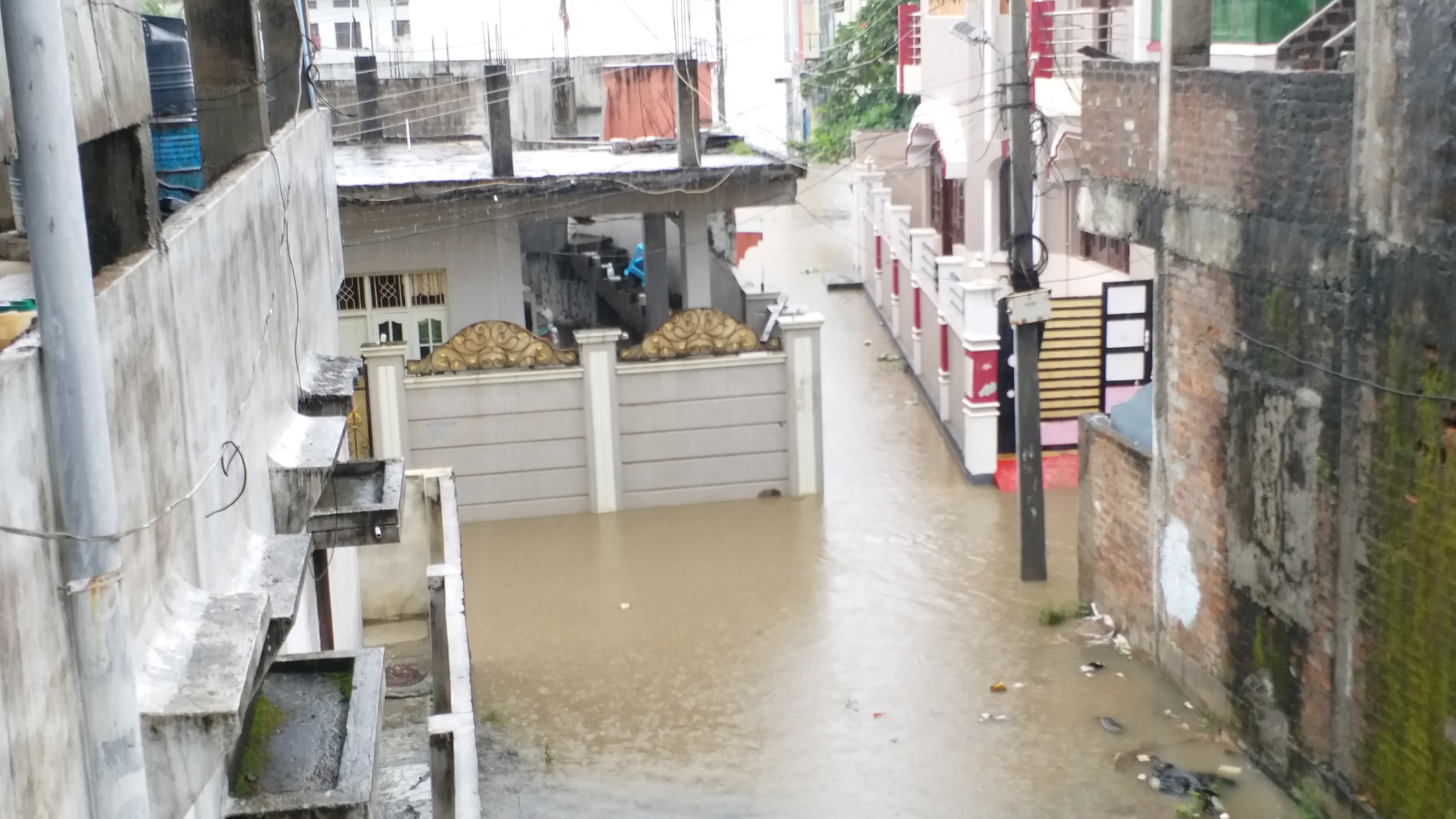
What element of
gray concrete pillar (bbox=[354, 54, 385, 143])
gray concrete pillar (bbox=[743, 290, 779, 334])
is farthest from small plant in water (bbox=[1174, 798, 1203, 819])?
gray concrete pillar (bbox=[354, 54, 385, 143])

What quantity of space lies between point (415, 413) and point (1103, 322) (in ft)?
24.0

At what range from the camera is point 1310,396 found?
8.53 meters

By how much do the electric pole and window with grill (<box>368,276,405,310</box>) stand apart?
22.6 ft

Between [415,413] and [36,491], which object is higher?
[36,491]

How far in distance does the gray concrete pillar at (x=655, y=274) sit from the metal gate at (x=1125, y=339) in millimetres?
4889

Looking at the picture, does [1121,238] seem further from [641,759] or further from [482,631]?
[482,631]

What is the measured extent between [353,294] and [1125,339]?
8294mm

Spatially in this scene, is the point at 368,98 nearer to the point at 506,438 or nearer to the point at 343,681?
the point at 506,438

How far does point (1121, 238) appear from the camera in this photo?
10.8 meters

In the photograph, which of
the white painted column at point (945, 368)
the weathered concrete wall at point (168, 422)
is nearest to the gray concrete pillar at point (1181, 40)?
the weathered concrete wall at point (168, 422)

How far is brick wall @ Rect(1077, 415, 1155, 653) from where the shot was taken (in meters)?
11.3

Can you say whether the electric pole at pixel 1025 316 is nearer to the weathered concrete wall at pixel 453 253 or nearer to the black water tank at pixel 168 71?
the weathered concrete wall at pixel 453 253

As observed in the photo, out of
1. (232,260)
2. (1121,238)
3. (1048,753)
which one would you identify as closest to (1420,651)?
(1048,753)

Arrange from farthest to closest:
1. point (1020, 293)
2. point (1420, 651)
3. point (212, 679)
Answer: point (1020, 293) < point (1420, 651) < point (212, 679)
